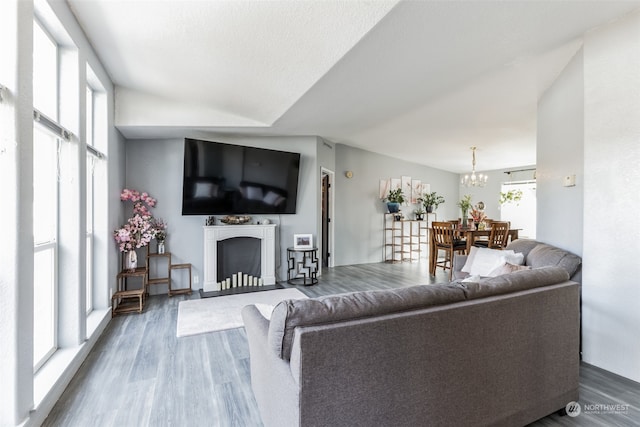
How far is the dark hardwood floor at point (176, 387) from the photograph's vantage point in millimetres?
1850

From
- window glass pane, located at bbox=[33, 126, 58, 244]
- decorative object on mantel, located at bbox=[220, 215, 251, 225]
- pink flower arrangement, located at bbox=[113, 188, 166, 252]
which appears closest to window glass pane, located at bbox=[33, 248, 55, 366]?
window glass pane, located at bbox=[33, 126, 58, 244]

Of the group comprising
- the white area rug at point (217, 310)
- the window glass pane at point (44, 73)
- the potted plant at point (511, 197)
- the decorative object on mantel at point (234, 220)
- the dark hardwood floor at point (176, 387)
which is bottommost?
the dark hardwood floor at point (176, 387)

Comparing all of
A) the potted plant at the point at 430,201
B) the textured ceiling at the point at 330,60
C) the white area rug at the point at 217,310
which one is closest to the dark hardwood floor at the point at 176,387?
the white area rug at the point at 217,310

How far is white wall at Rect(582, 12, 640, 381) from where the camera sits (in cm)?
224

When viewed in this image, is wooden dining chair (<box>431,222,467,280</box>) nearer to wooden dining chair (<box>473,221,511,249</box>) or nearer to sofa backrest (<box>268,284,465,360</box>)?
wooden dining chair (<box>473,221,511,249</box>)

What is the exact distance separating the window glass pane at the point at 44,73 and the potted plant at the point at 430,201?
7190mm

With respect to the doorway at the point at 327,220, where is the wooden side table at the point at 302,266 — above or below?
below

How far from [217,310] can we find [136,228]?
5.11 ft

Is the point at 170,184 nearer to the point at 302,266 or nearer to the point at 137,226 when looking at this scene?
the point at 137,226

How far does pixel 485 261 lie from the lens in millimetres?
3342

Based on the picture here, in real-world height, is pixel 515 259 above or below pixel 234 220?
below

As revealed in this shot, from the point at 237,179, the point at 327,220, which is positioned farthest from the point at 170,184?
the point at 327,220

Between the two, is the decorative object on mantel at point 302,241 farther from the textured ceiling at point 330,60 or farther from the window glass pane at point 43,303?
the window glass pane at point 43,303

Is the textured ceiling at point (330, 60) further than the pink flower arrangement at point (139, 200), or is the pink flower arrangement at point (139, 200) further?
the pink flower arrangement at point (139, 200)
